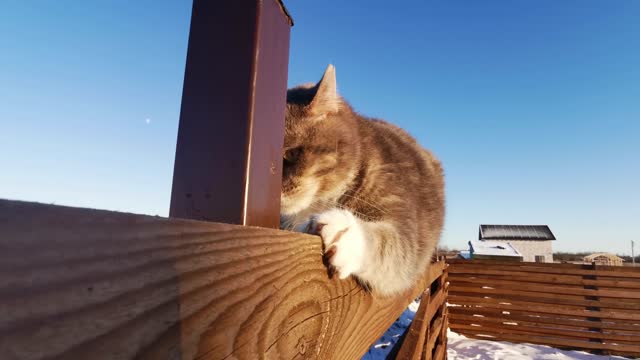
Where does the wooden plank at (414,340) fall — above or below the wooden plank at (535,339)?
above

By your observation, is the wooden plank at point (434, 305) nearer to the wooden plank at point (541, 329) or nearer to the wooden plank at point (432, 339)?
the wooden plank at point (432, 339)

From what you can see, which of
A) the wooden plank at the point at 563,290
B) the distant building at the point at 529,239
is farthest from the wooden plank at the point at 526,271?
the distant building at the point at 529,239

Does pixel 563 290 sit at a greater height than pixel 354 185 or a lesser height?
lesser

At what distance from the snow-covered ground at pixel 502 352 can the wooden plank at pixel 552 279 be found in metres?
1.41

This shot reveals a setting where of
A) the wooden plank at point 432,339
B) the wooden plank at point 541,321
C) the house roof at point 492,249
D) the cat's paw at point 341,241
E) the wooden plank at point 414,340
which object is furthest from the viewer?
the house roof at point 492,249

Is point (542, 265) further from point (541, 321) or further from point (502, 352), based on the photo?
point (502, 352)

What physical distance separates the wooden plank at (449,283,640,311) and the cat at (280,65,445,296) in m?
7.09

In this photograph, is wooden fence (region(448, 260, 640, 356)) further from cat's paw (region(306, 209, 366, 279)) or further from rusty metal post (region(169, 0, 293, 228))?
rusty metal post (region(169, 0, 293, 228))

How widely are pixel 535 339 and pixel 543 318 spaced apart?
50 cm

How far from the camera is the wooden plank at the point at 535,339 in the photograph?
7.84 m

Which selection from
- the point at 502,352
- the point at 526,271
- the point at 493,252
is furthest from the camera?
the point at 493,252

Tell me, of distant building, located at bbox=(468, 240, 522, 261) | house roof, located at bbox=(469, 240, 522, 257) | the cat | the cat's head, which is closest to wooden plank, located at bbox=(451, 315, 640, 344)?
the cat

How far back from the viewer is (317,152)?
2.27 m

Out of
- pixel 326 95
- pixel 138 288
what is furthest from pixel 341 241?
pixel 326 95
